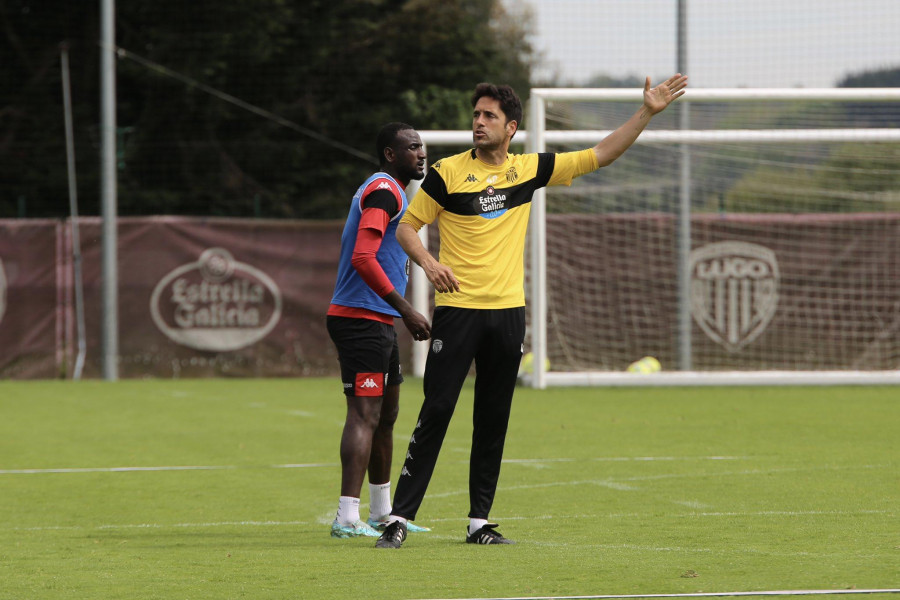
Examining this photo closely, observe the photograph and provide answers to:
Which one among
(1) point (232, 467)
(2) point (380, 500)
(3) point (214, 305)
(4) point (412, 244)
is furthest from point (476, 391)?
(3) point (214, 305)

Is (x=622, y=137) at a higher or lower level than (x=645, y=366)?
higher

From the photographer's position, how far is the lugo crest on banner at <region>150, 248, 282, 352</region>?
766 inches

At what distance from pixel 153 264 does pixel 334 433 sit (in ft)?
26.8

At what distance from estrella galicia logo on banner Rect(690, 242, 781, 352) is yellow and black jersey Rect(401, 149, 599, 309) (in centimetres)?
1254

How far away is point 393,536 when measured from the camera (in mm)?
6273

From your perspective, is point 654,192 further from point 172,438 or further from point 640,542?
point 640,542

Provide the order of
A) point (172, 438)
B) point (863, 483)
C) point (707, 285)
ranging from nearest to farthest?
point (863, 483)
point (172, 438)
point (707, 285)

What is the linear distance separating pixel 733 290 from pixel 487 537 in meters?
13.0

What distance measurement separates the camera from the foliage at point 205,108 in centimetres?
3003

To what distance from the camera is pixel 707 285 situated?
18.7m

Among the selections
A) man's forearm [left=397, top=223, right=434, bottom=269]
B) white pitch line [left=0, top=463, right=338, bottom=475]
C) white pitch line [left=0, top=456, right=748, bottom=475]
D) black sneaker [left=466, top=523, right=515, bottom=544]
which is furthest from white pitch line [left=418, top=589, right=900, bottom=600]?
white pitch line [left=0, top=463, right=338, bottom=475]

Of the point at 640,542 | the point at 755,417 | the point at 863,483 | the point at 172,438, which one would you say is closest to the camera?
the point at 640,542

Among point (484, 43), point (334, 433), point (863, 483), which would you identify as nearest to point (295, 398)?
point (334, 433)

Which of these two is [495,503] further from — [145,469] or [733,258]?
[733,258]
